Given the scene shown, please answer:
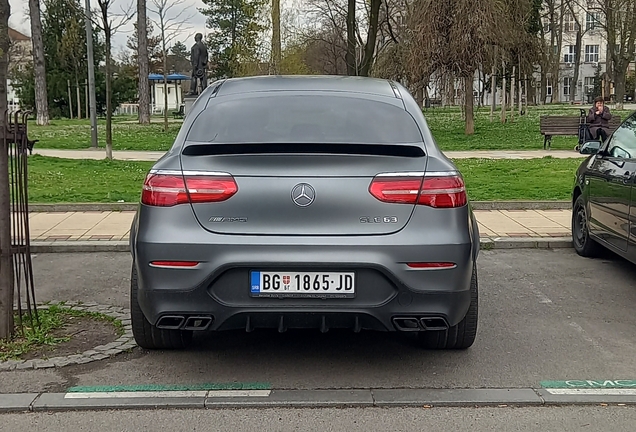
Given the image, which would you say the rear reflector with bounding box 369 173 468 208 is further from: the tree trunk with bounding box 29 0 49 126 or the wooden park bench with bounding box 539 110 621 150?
the tree trunk with bounding box 29 0 49 126

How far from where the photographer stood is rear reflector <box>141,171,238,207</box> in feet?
13.4

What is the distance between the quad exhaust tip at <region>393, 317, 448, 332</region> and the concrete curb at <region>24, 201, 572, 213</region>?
21.7 ft

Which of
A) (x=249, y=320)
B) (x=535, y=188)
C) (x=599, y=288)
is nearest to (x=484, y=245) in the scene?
(x=599, y=288)

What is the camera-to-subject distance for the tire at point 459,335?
4809 mm

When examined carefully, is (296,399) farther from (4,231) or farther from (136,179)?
(136,179)

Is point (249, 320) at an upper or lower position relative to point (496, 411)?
upper

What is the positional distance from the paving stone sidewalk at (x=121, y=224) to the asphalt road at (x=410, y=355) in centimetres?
213

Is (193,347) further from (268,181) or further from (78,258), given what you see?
(78,258)

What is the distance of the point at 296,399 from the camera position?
4168mm

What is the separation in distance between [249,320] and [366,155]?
1116 mm

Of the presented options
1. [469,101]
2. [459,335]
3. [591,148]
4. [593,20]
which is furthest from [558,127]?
[593,20]

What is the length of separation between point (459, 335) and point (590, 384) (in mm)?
850

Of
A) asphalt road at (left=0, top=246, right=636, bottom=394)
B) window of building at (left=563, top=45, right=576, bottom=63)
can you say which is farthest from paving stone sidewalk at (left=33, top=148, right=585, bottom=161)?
window of building at (left=563, top=45, right=576, bottom=63)

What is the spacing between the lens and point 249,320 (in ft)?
13.6
